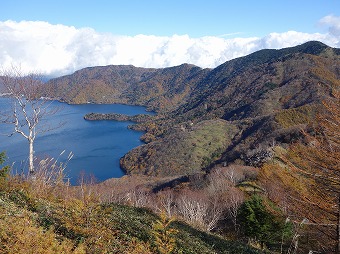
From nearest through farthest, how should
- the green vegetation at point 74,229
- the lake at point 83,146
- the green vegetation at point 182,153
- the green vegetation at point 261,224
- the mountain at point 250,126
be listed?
the green vegetation at point 74,229, the green vegetation at point 261,224, the mountain at point 250,126, the green vegetation at point 182,153, the lake at point 83,146

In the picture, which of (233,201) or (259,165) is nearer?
(233,201)

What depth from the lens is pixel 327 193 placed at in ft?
29.0

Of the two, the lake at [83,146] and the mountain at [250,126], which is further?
the lake at [83,146]

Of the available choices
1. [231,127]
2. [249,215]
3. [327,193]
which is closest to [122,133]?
[231,127]

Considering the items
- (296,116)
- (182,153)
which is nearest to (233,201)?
(182,153)

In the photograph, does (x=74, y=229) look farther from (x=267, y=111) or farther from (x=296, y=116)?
(x=267, y=111)

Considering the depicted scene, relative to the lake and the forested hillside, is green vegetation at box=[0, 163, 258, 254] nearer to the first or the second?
the forested hillside

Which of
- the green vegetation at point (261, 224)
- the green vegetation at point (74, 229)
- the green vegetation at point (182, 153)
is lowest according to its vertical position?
the green vegetation at point (182, 153)

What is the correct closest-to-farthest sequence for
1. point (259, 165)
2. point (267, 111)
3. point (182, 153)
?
point (259, 165) → point (182, 153) → point (267, 111)

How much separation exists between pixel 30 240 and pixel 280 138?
8113 centimetres

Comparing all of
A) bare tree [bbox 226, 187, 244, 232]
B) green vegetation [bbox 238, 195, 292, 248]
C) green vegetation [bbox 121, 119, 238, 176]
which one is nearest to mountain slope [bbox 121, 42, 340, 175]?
green vegetation [bbox 121, 119, 238, 176]

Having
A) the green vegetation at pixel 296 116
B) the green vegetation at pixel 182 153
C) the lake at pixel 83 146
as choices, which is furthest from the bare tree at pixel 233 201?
the green vegetation at pixel 296 116

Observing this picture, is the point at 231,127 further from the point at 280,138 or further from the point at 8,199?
the point at 8,199

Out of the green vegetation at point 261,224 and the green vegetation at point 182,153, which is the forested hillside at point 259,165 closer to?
the green vegetation at point 261,224
